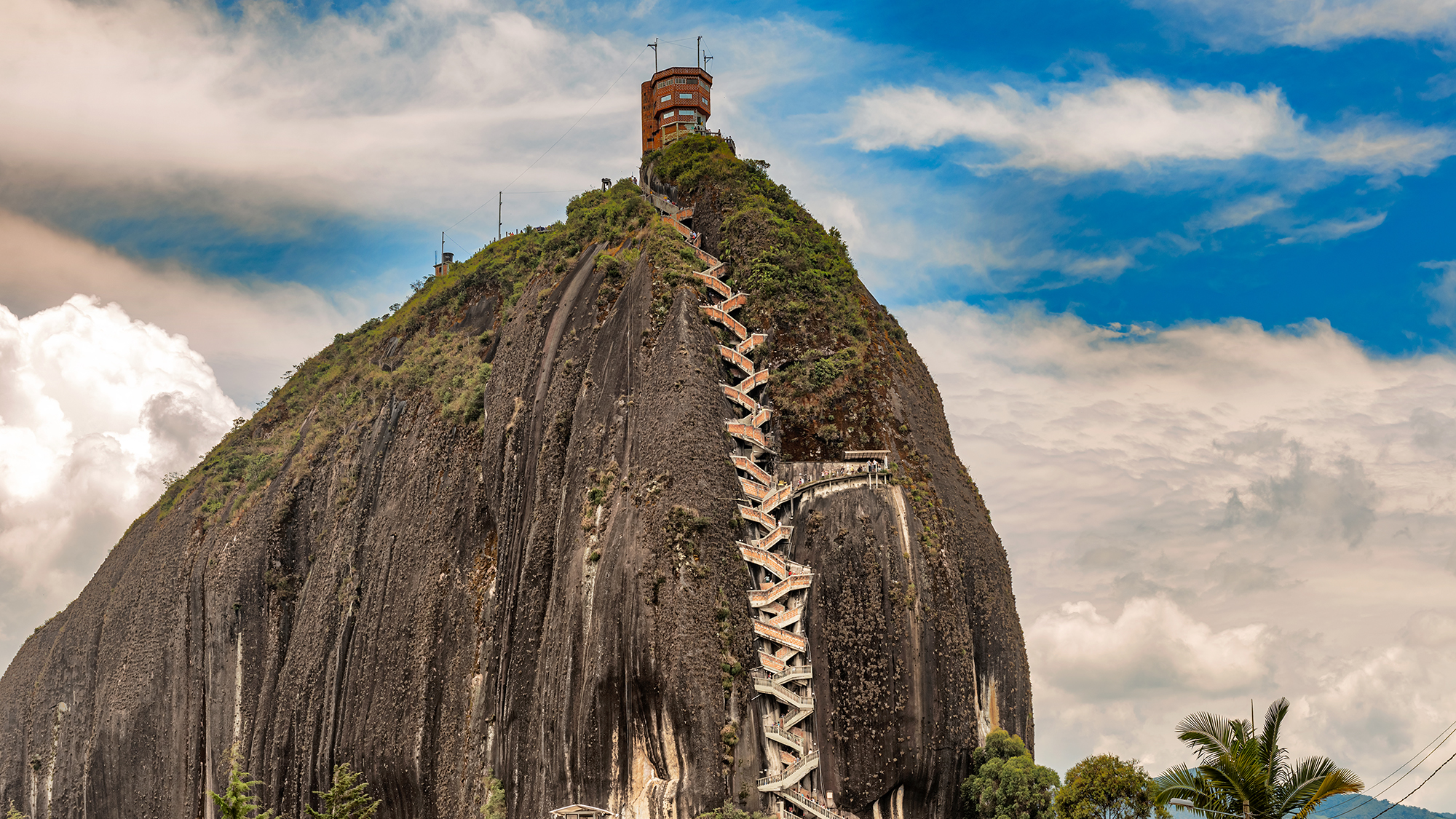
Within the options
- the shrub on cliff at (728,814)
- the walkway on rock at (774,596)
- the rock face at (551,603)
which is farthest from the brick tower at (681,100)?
the shrub on cliff at (728,814)

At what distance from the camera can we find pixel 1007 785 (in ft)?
148

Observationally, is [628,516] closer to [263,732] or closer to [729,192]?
[729,192]

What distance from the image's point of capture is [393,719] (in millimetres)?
58844

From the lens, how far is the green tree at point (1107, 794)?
41.4 metres

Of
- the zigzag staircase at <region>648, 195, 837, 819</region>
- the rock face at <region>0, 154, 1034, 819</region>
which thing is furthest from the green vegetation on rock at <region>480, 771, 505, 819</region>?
the zigzag staircase at <region>648, 195, 837, 819</region>

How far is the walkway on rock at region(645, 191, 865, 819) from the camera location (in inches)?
1780

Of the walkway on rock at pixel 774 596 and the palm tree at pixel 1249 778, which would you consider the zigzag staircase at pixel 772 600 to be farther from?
the palm tree at pixel 1249 778

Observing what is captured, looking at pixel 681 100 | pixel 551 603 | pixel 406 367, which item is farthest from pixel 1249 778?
pixel 681 100

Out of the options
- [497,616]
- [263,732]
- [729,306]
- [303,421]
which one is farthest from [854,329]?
[303,421]

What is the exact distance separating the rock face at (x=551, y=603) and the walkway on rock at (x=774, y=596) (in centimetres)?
71

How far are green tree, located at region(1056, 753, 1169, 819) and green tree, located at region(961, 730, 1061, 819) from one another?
205cm

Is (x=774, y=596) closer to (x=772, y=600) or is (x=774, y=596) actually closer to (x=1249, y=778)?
(x=772, y=600)

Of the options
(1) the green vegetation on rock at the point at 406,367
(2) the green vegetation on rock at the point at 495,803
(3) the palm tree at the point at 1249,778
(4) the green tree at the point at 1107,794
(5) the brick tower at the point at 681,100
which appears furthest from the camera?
(5) the brick tower at the point at 681,100

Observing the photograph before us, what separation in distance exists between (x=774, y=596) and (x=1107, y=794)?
14.6 meters
